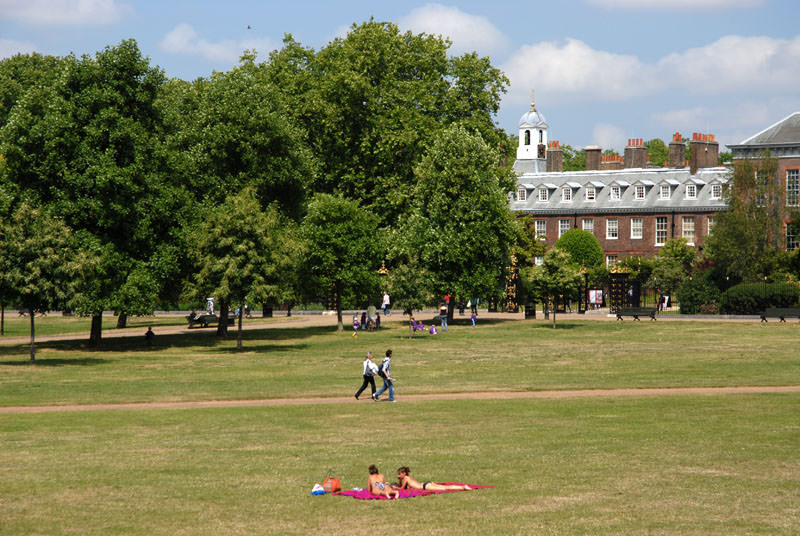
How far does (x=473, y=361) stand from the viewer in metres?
44.7

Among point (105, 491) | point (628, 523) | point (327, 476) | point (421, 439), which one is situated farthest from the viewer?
point (421, 439)

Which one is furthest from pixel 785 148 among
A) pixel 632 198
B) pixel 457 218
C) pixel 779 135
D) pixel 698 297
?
pixel 457 218

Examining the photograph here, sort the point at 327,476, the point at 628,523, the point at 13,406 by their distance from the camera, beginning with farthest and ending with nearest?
the point at 13,406 → the point at 327,476 → the point at 628,523

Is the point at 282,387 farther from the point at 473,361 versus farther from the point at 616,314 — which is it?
the point at 616,314

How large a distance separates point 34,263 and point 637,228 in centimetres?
6851

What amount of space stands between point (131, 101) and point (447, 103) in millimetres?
25015

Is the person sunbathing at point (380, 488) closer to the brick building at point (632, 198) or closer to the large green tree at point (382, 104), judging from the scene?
the large green tree at point (382, 104)

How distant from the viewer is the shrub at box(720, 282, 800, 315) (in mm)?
63812

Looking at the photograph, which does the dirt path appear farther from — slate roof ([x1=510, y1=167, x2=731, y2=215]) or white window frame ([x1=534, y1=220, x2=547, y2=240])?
white window frame ([x1=534, y1=220, x2=547, y2=240])

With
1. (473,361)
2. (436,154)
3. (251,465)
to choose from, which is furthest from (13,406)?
(436,154)

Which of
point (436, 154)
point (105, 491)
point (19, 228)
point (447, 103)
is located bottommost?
point (105, 491)

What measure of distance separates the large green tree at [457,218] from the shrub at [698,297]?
13.5m

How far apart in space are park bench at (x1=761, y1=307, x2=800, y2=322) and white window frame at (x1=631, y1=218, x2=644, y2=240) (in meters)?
39.0

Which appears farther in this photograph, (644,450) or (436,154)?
(436,154)
